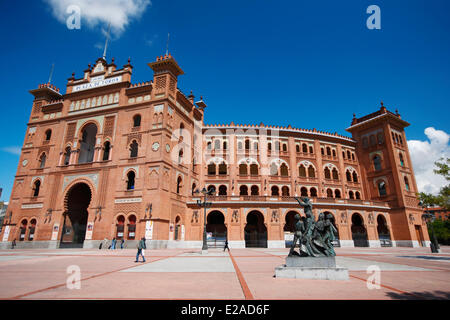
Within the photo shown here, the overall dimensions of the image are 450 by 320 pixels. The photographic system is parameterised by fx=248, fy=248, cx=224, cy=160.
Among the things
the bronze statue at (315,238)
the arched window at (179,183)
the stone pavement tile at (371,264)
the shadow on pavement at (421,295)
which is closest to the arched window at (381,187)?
the arched window at (179,183)

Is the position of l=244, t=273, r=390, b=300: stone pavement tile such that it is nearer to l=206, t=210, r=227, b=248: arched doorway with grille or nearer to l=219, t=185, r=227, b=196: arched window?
l=206, t=210, r=227, b=248: arched doorway with grille

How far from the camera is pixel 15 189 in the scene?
30453 millimetres

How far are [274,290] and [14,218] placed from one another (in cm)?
3499

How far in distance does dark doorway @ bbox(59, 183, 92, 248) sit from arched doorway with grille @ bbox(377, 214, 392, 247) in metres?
36.7

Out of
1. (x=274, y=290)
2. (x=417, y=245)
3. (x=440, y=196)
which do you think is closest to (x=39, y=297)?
(x=274, y=290)

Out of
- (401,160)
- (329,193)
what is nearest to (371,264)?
(329,193)

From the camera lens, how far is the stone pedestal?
6492 millimetres

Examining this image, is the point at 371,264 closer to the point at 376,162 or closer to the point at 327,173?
the point at 327,173

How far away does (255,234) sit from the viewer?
28891 mm

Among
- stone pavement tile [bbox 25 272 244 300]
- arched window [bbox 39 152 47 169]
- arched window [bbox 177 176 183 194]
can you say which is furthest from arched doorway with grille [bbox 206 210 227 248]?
arched window [bbox 39 152 47 169]

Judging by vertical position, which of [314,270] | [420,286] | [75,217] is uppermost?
[75,217]

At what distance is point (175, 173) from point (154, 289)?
73.7ft

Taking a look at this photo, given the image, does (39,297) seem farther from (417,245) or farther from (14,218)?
(417,245)

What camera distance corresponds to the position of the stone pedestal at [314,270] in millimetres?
6492
